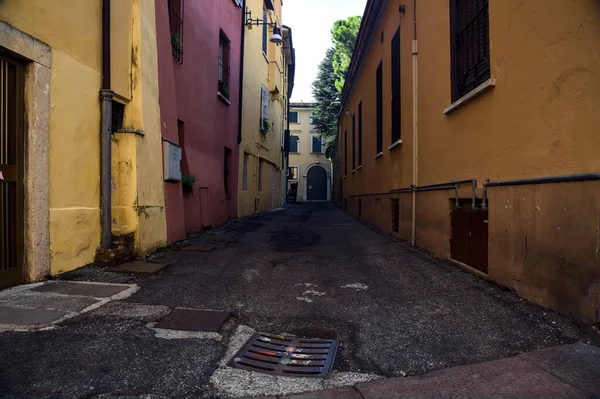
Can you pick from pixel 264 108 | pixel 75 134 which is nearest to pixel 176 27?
pixel 75 134

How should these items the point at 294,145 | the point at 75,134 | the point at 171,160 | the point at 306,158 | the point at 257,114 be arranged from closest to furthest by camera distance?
1. the point at 75,134
2. the point at 171,160
3. the point at 257,114
4. the point at 294,145
5. the point at 306,158

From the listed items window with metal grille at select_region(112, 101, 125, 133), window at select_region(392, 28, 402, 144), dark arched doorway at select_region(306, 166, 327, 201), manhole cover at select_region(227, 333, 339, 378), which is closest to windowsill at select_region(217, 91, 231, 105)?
window at select_region(392, 28, 402, 144)

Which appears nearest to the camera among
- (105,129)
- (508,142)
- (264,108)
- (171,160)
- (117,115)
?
(508,142)

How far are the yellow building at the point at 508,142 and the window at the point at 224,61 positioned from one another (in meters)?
4.78

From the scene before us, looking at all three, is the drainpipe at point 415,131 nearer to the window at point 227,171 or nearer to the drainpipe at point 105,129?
the drainpipe at point 105,129

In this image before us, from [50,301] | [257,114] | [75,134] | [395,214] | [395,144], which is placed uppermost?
[257,114]

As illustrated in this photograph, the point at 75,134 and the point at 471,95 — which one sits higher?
the point at 471,95

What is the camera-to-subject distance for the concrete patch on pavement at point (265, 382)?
2041 millimetres

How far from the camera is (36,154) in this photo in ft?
12.4

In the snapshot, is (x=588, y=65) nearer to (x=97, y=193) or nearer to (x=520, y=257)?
(x=520, y=257)

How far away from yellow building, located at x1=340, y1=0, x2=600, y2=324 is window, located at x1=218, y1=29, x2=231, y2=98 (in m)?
4.78

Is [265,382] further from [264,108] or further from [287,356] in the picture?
[264,108]

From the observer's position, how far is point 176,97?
7.07 metres

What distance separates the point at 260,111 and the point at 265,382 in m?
14.1
